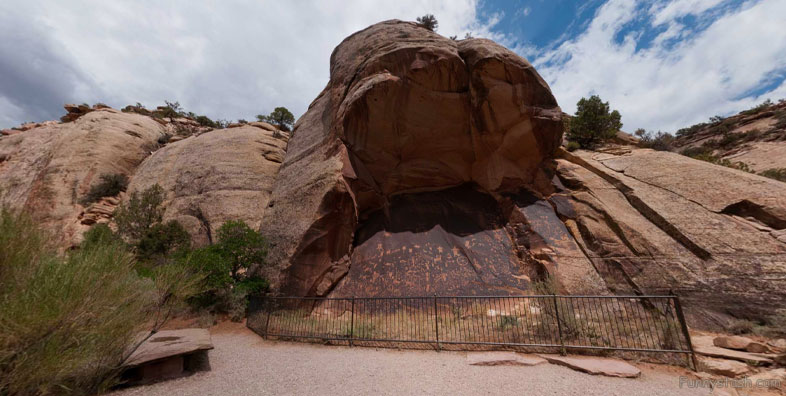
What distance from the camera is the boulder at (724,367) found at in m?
5.12

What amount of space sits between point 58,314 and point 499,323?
8.62 meters

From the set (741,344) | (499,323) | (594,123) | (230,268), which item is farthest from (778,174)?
(230,268)

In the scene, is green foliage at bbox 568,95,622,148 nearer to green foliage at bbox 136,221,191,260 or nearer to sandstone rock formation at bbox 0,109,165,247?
green foliage at bbox 136,221,191,260

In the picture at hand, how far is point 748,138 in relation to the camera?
1945 cm

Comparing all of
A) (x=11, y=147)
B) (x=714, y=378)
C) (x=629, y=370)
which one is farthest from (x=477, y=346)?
(x=11, y=147)

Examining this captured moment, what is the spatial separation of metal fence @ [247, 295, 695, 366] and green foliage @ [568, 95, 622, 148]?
13.6m

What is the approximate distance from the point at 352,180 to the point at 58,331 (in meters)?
9.41

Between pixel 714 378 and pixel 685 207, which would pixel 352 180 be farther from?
pixel 685 207

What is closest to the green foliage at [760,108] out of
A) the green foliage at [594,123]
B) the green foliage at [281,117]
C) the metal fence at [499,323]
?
the green foliage at [594,123]

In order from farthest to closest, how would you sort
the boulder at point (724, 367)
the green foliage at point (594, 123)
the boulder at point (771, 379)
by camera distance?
the green foliage at point (594, 123), the boulder at point (724, 367), the boulder at point (771, 379)

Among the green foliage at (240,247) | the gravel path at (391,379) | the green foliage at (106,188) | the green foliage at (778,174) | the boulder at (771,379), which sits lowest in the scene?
the gravel path at (391,379)

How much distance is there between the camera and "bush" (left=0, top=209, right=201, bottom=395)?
3.16 m

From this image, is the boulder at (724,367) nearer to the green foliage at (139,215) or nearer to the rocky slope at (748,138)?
the rocky slope at (748,138)

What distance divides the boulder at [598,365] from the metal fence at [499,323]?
24 centimetres
